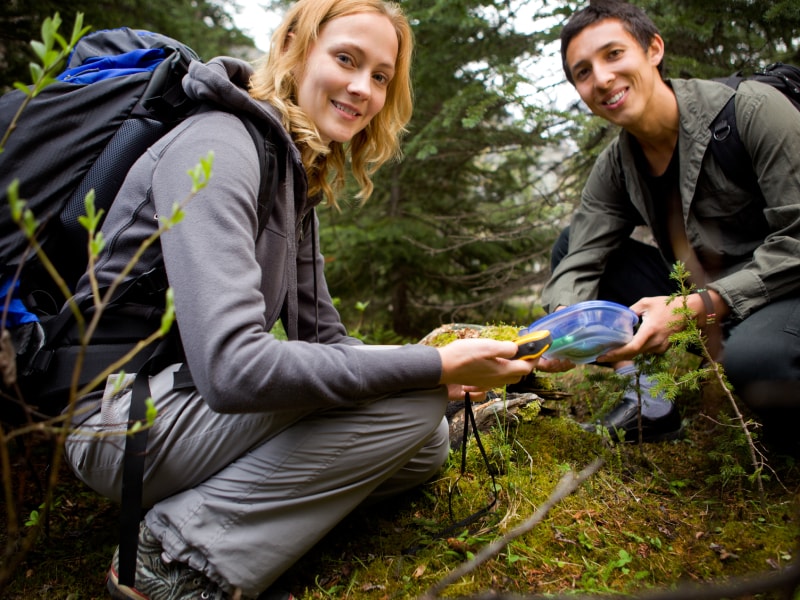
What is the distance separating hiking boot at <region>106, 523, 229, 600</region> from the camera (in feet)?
6.49

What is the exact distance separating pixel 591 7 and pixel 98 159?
2.87m

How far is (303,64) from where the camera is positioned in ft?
7.98

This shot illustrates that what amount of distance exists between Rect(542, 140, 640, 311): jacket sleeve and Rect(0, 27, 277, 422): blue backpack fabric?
6.92ft

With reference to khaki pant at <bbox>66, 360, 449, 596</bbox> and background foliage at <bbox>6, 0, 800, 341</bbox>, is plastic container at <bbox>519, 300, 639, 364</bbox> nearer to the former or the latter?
khaki pant at <bbox>66, 360, 449, 596</bbox>

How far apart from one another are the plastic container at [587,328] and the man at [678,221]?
110mm

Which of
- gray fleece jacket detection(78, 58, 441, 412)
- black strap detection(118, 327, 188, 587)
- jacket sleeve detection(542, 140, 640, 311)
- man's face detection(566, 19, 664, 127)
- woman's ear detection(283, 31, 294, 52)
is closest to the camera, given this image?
gray fleece jacket detection(78, 58, 441, 412)

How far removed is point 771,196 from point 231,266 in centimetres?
264

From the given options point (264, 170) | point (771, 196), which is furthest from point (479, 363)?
point (771, 196)

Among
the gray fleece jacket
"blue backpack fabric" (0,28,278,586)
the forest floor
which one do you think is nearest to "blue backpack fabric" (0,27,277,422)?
"blue backpack fabric" (0,28,278,586)

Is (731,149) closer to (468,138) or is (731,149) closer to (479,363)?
(479,363)

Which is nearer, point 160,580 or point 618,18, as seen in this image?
point 160,580

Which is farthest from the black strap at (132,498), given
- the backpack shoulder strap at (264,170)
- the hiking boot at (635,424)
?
the hiking boot at (635,424)

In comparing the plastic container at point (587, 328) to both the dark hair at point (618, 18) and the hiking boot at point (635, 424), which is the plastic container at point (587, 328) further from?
the dark hair at point (618, 18)

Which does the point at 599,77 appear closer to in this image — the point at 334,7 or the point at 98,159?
the point at 334,7
